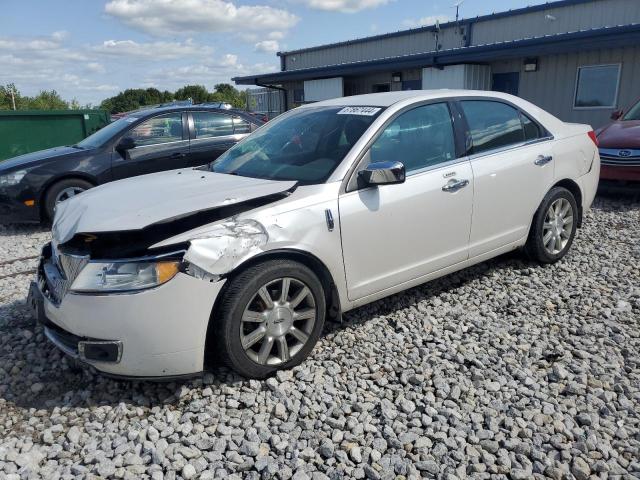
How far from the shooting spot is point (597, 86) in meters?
12.6

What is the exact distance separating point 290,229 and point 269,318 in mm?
530

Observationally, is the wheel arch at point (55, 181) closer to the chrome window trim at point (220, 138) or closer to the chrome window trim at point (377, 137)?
the chrome window trim at point (220, 138)

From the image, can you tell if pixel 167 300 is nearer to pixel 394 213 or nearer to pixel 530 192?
pixel 394 213

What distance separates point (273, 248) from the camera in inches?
115

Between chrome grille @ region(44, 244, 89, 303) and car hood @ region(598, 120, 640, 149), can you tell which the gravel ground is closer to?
chrome grille @ region(44, 244, 89, 303)

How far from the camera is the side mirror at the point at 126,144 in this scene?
7.05m

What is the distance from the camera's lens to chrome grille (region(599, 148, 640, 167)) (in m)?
7.24

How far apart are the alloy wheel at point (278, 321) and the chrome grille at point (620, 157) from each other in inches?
245

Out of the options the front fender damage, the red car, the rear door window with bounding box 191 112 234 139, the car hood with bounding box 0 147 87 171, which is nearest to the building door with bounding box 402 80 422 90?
the red car

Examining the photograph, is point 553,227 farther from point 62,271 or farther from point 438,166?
point 62,271

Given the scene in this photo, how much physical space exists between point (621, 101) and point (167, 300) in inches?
508

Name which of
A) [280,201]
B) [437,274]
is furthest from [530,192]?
[280,201]

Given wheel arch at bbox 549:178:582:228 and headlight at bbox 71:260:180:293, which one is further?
wheel arch at bbox 549:178:582:228

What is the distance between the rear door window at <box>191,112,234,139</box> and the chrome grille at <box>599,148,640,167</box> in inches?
220
